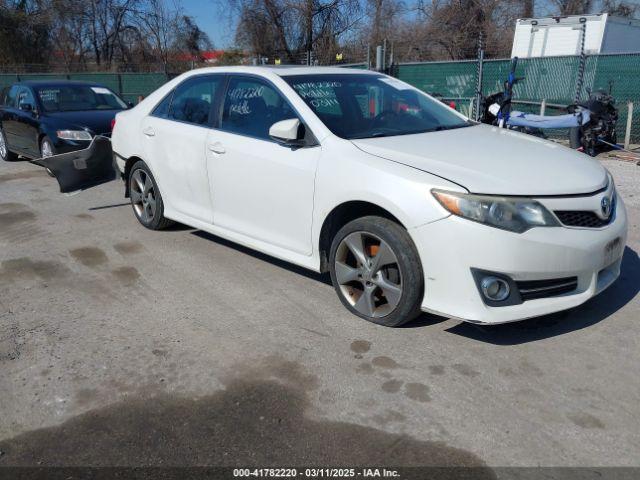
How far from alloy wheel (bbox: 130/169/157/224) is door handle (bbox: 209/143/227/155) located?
1.26 m

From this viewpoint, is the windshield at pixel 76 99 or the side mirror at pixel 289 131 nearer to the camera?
the side mirror at pixel 289 131

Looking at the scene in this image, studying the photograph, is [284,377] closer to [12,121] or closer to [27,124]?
[27,124]

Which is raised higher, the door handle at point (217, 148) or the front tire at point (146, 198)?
the door handle at point (217, 148)

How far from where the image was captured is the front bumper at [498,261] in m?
3.19

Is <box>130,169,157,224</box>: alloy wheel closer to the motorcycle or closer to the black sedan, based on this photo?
the black sedan

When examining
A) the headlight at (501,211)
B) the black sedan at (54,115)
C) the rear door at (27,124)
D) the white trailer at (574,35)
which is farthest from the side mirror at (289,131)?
the white trailer at (574,35)

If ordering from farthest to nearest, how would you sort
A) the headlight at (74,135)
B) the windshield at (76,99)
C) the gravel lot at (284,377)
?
the windshield at (76,99) → the headlight at (74,135) → the gravel lot at (284,377)

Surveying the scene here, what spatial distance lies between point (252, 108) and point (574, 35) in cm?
1490

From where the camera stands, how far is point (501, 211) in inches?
126

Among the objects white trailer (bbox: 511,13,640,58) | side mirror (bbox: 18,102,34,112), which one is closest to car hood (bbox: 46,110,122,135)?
side mirror (bbox: 18,102,34,112)

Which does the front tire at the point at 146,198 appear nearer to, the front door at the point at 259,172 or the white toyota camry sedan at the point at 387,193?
the white toyota camry sedan at the point at 387,193

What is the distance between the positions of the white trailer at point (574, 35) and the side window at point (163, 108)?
13.9 m

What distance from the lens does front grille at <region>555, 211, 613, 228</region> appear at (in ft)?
11.0

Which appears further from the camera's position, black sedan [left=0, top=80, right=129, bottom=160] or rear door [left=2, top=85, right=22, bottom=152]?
rear door [left=2, top=85, right=22, bottom=152]
